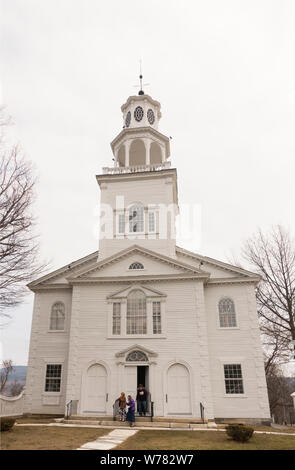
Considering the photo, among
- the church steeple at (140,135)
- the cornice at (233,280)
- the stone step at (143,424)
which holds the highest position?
the church steeple at (140,135)

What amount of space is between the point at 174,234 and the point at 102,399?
1187cm

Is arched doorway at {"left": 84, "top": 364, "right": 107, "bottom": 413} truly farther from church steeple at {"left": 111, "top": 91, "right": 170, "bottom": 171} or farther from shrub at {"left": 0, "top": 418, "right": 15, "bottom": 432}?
church steeple at {"left": 111, "top": 91, "right": 170, "bottom": 171}

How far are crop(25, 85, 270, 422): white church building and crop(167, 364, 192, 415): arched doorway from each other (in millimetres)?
53

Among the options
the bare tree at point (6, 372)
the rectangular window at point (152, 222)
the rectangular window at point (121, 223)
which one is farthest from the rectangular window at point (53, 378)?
the bare tree at point (6, 372)

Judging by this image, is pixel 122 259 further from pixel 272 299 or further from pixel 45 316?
pixel 272 299

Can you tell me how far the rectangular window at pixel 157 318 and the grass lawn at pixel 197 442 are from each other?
7373 millimetres

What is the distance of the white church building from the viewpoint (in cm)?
2027

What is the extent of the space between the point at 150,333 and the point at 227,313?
5202 mm

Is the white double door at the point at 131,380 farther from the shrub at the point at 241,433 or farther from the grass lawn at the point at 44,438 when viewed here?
the shrub at the point at 241,433

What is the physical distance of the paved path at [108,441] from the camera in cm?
1075

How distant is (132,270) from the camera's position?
76.4 ft

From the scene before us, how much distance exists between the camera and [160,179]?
89.3 ft

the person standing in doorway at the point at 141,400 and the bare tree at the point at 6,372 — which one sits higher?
the bare tree at the point at 6,372
